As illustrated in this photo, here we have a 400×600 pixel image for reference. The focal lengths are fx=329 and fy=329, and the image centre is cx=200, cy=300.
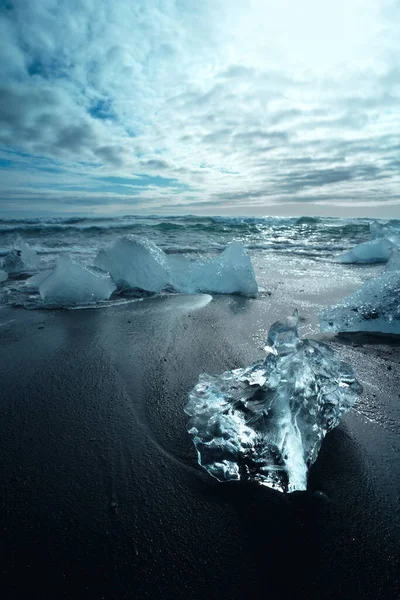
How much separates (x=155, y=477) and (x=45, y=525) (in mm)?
380

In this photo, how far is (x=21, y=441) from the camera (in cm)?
142

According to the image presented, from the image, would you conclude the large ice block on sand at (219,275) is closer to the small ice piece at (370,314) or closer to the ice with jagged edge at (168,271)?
the ice with jagged edge at (168,271)

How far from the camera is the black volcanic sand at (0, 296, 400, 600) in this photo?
2.96 feet

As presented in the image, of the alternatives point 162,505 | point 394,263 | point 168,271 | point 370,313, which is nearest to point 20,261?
point 168,271

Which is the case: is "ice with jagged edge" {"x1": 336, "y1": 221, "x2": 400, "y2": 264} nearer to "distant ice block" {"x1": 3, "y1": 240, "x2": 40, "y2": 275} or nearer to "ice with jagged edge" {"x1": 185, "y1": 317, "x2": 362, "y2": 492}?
"ice with jagged edge" {"x1": 185, "y1": 317, "x2": 362, "y2": 492}

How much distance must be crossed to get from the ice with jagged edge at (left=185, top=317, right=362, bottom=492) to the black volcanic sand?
2.6 inches

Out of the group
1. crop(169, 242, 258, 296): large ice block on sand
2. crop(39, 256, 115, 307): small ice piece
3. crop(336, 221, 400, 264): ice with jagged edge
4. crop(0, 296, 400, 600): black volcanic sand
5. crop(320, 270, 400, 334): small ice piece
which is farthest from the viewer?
crop(336, 221, 400, 264): ice with jagged edge

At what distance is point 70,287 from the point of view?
3.58m

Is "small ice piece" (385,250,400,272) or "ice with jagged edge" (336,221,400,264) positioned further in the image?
"ice with jagged edge" (336,221,400,264)

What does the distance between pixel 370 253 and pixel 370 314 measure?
4.56 metres

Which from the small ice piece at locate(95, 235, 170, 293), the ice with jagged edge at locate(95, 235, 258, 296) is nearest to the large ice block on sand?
the ice with jagged edge at locate(95, 235, 258, 296)

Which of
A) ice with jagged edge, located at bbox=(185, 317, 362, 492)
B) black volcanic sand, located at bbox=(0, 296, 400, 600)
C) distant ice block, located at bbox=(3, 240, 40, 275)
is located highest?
distant ice block, located at bbox=(3, 240, 40, 275)

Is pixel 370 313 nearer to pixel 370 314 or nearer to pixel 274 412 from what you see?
pixel 370 314

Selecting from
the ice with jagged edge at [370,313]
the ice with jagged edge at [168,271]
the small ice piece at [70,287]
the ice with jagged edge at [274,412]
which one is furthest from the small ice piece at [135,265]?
the ice with jagged edge at [274,412]
